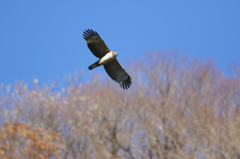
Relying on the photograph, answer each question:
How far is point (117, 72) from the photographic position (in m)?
9.90

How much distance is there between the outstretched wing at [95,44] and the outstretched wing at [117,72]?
469 millimetres

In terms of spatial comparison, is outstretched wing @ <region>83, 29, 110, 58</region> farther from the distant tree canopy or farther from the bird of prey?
the distant tree canopy

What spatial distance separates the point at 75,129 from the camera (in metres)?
22.8

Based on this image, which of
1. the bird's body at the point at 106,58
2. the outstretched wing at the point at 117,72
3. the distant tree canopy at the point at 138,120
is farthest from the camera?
the distant tree canopy at the point at 138,120

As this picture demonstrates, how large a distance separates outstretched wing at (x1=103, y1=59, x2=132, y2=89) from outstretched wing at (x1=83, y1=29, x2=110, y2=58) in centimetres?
47

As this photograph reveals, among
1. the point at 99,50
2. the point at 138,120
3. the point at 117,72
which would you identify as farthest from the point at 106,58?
the point at 138,120

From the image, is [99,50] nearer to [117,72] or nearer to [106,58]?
[106,58]

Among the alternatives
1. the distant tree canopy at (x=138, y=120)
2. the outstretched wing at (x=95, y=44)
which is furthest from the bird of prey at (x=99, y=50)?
the distant tree canopy at (x=138, y=120)

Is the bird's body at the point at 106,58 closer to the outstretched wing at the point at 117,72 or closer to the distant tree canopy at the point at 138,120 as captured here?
the outstretched wing at the point at 117,72

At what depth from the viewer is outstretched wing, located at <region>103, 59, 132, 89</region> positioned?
379 inches

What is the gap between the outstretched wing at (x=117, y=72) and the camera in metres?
9.63

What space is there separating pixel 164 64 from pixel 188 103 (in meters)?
5.25

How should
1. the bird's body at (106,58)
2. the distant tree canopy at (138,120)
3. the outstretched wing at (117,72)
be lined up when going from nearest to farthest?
the bird's body at (106,58), the outstretched wing at (117,72), the distant tree canopy at (138,120)

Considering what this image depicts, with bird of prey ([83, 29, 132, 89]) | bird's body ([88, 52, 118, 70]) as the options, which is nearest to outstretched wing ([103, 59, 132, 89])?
bird of prey ([83, 29, 132, 89])
